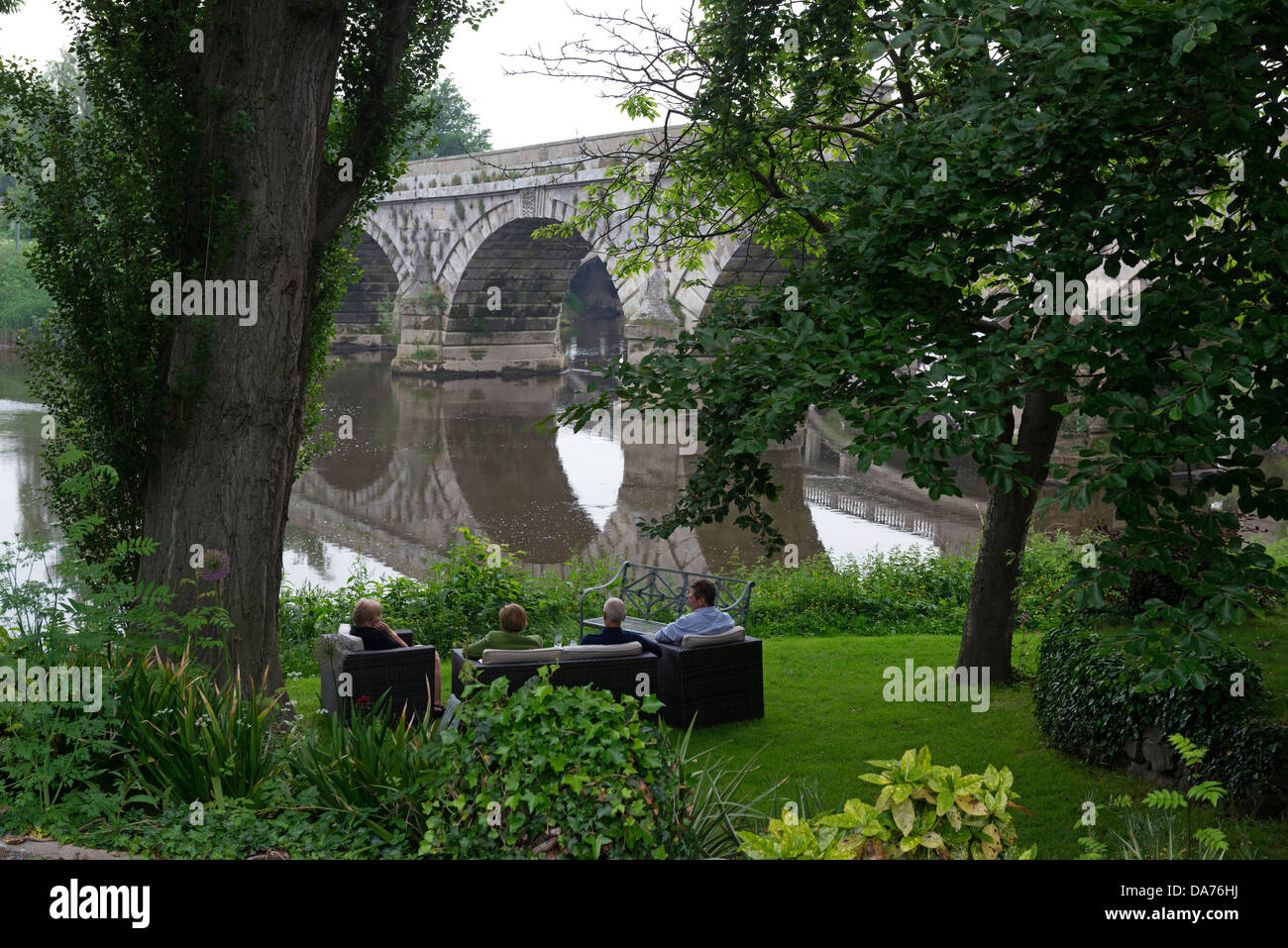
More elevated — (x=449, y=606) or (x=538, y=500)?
(x=538, y=500)

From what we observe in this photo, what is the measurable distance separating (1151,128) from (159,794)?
481 centimetres

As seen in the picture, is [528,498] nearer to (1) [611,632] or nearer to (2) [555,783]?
(1) [611,632]

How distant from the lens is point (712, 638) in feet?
24.8

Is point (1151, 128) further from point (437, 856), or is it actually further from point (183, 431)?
point (183, 431)

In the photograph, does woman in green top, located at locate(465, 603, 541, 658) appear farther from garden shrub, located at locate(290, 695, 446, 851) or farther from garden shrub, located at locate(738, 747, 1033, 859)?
garden shrub, located at locate(738, 747, 1033, 859)

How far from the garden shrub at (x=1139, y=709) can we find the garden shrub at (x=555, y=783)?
206cm

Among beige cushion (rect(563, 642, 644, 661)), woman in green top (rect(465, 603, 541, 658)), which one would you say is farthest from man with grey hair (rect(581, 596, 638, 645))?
woman in green top (rect(465, 603, 541, 658))

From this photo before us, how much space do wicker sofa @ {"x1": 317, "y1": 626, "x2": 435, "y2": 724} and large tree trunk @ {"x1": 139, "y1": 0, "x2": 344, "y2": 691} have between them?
1.63 feet

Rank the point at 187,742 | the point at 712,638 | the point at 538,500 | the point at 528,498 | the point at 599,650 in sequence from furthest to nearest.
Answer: the point at 528,498 < the point at 538,500 < the point at 712,638 < the point at 599,650 < the point at 187,742

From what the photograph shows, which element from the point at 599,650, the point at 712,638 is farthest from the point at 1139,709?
the point at 599,650

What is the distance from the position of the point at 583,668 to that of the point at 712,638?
99cm

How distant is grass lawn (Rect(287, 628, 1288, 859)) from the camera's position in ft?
19.3

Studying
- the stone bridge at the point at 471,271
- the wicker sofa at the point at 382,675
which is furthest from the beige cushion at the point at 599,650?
the stone bridge at the point at 471,271
